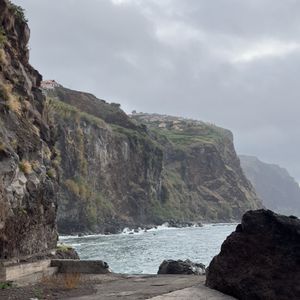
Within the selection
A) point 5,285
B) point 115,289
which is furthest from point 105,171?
point 115,289

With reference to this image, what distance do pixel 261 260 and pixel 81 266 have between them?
391 inches

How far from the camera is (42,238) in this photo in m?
23.2

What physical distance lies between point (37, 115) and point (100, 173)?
115m

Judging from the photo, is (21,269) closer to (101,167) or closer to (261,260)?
(261,260)

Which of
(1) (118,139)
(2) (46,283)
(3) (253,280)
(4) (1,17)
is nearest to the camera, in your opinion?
(3) (253,280)

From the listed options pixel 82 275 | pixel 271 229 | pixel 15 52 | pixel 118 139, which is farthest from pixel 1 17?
pixel 118 139

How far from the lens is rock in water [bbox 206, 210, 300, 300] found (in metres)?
11.2

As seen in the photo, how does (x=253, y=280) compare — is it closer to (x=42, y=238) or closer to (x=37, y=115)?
(x=42, y=238)

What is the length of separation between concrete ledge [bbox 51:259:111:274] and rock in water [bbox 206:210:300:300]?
812 centimetres

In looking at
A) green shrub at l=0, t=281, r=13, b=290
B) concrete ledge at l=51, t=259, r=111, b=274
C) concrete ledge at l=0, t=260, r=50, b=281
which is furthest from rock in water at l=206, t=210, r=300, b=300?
concrete ledge at l=51, t=259, r=111, b=274

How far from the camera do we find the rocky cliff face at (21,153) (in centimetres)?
1930

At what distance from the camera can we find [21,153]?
73.0 ft

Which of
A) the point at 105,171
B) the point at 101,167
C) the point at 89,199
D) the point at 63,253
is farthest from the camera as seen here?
the point at 105,171

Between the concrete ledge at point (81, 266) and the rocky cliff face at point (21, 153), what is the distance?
155cm
